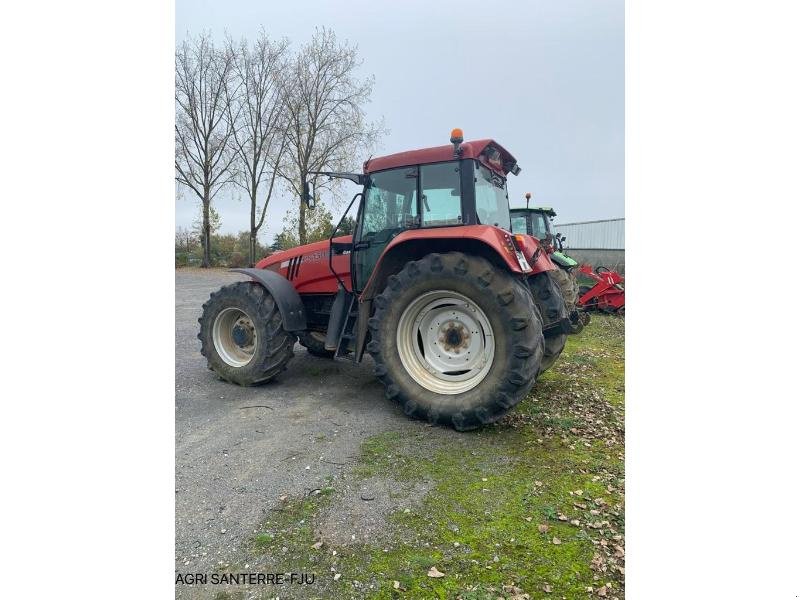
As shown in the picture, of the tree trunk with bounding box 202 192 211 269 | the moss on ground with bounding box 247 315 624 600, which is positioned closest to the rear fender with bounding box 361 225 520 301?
the moss on ground with bounding box 247 315 624 600

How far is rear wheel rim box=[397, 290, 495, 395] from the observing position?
313 centimetres

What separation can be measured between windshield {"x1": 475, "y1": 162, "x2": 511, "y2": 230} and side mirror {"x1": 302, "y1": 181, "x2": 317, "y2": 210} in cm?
137

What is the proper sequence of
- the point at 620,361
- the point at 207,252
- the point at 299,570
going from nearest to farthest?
1. the point at 299,570
2. the point at 207,252
3. the point at 620,361

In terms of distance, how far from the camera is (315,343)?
496cm

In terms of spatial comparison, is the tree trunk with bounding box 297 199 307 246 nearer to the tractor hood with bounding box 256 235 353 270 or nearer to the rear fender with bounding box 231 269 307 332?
the tractor hood with bounding box 256 235 353 270

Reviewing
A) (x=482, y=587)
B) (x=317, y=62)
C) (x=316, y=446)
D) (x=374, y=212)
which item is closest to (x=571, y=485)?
(x=482, y=587)

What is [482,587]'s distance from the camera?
1637 mm

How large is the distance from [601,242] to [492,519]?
2.55 m

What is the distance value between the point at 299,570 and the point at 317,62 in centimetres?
269

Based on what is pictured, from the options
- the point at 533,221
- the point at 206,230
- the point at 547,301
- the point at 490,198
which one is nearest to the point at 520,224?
the point at 533,221

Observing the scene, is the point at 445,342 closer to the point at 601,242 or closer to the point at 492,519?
the point at 492,519

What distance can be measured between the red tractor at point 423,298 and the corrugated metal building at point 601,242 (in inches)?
18.6

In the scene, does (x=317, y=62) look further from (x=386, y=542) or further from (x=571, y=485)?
(x=571, y=485)

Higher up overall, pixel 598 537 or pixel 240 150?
pixel 240 150
